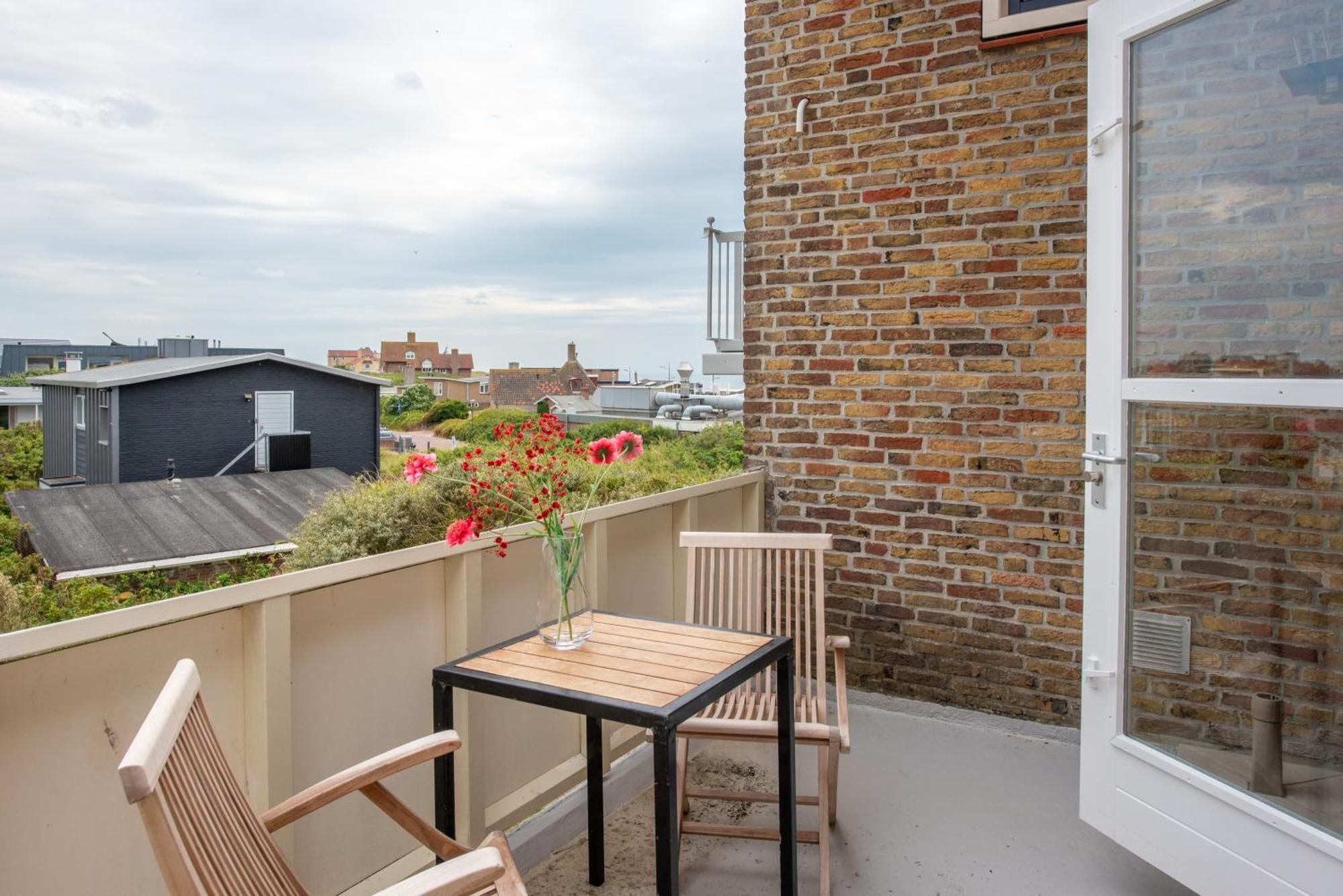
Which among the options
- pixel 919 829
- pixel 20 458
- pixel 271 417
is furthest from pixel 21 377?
pixel 919 829

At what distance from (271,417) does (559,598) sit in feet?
42.0

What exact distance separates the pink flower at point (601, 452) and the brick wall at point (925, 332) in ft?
5.33

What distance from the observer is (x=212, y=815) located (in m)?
1.18

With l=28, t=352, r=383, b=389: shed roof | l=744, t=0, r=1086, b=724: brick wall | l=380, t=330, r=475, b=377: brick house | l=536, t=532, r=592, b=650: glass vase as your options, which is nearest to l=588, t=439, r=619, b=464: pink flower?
l=536, t=532, r=592, b=650: glass vase

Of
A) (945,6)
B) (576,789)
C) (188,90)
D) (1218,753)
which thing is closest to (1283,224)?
(1218,753)

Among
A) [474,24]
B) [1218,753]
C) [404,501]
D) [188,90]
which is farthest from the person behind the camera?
[188,90]

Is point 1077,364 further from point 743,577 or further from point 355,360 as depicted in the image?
point 355,360

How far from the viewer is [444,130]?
2219cm

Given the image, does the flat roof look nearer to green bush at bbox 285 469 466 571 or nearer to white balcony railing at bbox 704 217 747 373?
green bush at bbox 285 469 466 571

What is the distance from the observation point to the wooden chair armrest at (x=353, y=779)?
4.51ft

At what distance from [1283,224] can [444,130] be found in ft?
75.4

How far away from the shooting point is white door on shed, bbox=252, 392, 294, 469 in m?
13.0

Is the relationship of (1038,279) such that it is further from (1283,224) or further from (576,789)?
(576,789)

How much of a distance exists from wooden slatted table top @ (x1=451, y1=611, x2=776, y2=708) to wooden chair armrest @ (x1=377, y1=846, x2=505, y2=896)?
1.50ft
